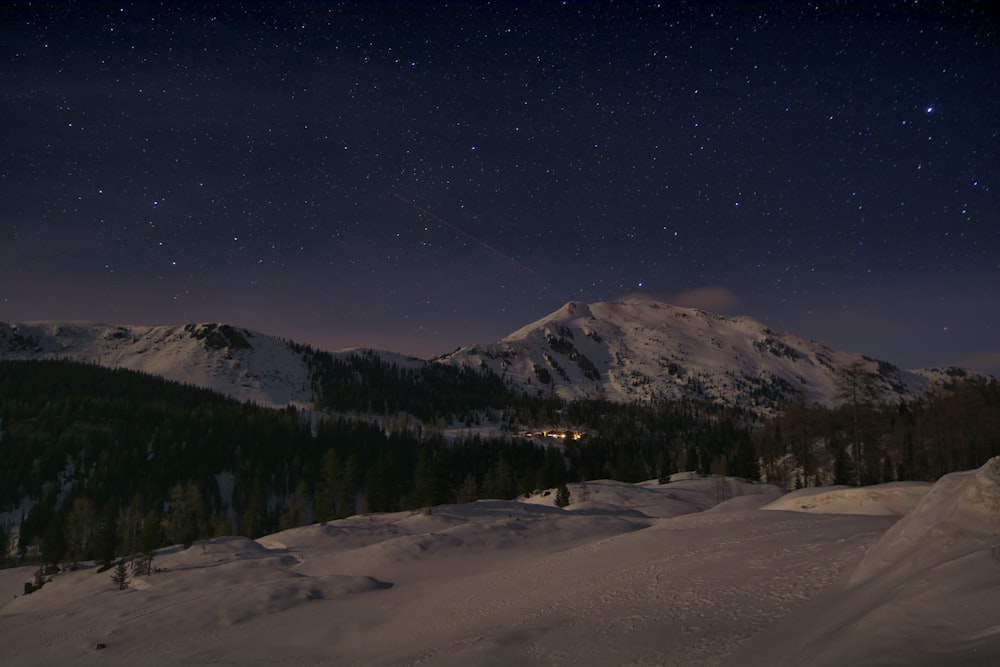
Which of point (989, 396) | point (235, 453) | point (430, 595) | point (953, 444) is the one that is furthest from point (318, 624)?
point (235, 453)

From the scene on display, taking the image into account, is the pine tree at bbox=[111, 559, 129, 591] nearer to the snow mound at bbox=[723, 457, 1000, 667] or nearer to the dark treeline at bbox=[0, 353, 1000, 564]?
the dark treeline at bbox=[0, 353, 1000, 564]

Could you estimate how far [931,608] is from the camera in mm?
8602

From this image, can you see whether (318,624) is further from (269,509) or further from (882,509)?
(269,509)

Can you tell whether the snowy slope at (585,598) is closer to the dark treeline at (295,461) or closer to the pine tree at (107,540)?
the pine tree at (107,540)

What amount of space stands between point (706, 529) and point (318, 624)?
804 inches

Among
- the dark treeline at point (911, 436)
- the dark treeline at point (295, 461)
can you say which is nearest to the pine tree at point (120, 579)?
the dark treeline at point (295, 461)

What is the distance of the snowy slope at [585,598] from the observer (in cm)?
959

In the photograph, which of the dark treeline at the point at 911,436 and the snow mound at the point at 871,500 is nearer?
the snow mound at the point at 871,500

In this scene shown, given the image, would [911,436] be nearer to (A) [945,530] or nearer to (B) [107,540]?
(A) [945,530]

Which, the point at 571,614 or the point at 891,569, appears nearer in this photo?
the point at 891,569

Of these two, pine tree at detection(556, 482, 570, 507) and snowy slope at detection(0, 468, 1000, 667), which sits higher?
snowy slope at detection(0, 468, 1000, 667)

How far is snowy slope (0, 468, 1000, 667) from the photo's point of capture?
31.4 feet

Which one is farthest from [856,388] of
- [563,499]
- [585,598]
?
[563,499]

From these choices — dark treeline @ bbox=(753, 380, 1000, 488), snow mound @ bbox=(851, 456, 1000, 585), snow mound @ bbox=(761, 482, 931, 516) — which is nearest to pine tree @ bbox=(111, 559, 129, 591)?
snow mound @ bbox=(851, 456, 1000, 585)
